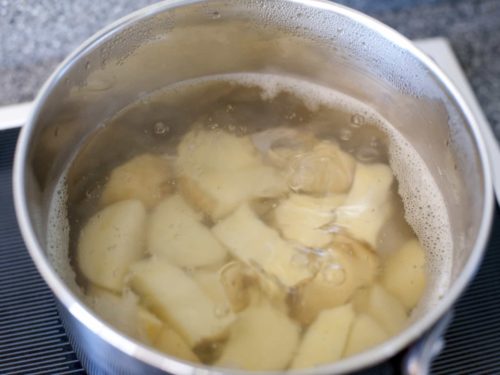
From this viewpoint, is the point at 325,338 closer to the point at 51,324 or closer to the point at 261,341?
the point at 261,341

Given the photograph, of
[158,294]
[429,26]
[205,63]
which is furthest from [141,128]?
[429,26]

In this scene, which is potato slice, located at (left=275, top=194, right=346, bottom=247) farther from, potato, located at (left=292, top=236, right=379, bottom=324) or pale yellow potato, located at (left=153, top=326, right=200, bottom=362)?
pale yellow potato, located at (left=153, top=326, right=200, bottom=362)

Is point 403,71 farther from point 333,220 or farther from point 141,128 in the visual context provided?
point 141,128

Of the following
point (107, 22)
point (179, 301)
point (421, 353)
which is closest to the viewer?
point (421, 353)

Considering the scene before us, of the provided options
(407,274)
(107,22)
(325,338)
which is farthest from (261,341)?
(107,22)

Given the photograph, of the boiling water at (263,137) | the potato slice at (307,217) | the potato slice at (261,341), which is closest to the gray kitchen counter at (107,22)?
the boiling water at (263,137)

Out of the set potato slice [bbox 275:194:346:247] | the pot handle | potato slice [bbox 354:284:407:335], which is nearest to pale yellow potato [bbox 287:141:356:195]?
potato slice [bbox 275:194:346:247]
